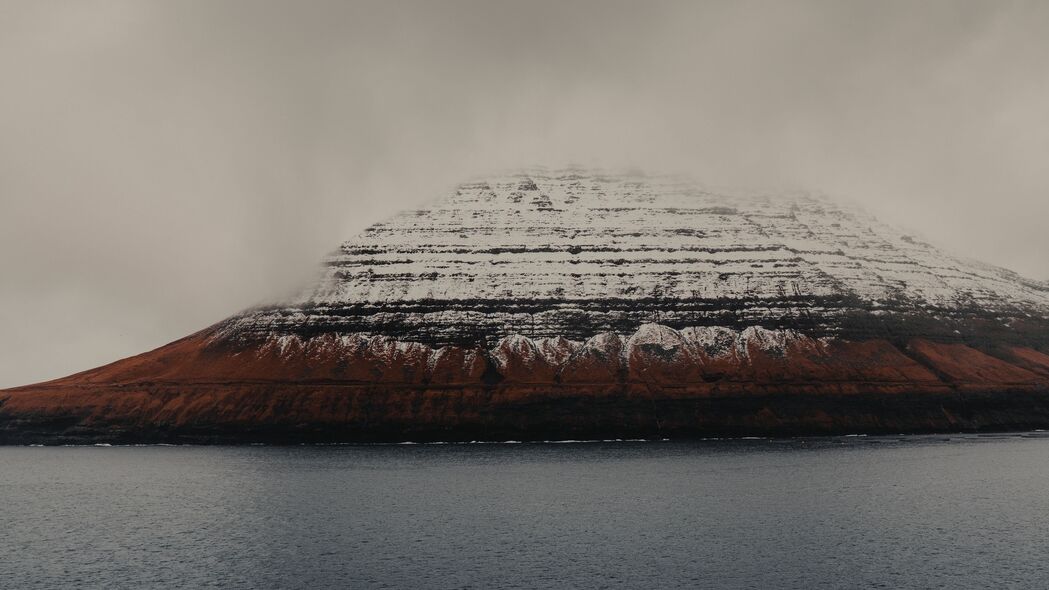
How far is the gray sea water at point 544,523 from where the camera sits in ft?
221

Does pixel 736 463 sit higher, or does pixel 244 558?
pixel 736 463

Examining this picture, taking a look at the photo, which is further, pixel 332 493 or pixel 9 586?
pixel 332 493

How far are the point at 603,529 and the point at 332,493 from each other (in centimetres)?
4948

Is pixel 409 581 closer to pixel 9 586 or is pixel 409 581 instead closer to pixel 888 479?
pixel 9 586

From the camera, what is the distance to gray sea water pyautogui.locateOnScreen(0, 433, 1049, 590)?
6738 centimetres

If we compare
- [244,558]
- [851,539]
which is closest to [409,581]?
[244,558]

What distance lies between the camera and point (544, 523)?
92.4 meters

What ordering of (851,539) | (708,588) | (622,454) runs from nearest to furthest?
(708,588) → (851,539) → (622,454)

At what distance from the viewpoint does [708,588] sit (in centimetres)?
6228

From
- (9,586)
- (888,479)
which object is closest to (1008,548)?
(888,479)

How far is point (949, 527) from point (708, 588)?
36.9m

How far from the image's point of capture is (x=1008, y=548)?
73.2 m

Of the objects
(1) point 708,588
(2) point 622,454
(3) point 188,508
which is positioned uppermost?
(2) point 622,454

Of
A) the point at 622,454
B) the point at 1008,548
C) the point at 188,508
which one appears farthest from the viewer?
the point at 622,454
